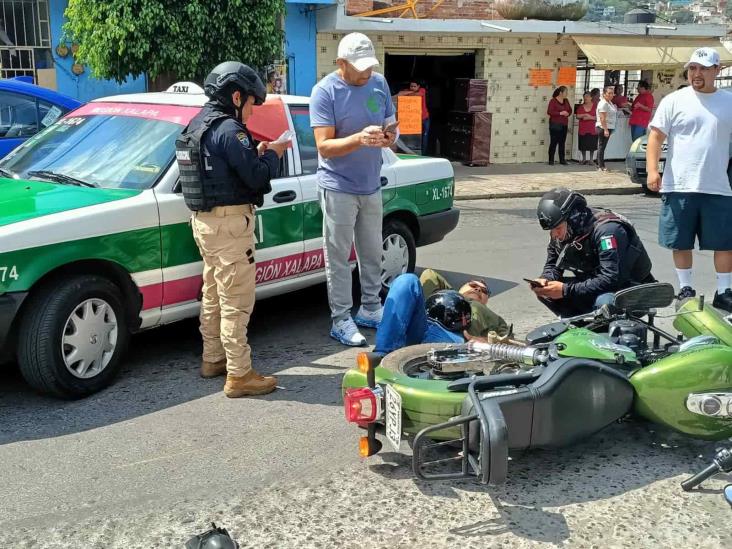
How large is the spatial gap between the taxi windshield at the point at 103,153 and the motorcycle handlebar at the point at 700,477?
3267 mm

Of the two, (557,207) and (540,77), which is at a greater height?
(540,77)

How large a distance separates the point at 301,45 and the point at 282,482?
13.5m

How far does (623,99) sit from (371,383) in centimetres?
1729

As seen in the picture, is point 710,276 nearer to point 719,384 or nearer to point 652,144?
point 652,144

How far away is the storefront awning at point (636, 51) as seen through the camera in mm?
17453

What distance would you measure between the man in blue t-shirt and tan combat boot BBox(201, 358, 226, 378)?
3.30 feet

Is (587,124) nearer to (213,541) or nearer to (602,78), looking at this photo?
(602,78)

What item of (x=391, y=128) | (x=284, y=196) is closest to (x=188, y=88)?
(x=284, y=196)

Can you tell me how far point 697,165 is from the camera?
19.2 feet

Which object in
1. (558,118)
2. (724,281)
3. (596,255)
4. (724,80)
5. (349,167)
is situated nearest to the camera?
(596,255)

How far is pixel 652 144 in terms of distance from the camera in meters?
6.02

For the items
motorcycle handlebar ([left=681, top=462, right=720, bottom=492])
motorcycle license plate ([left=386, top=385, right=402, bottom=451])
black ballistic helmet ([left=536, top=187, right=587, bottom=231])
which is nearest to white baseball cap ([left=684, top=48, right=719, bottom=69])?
black ballistic helmet ([left=536, top=187, right=587, bottom=231])

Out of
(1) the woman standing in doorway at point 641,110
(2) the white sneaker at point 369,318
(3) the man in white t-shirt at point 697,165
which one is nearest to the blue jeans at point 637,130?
(1) the woman standing in doorway at point 641,110

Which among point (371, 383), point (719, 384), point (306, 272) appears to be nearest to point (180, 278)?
point (306, 272)
